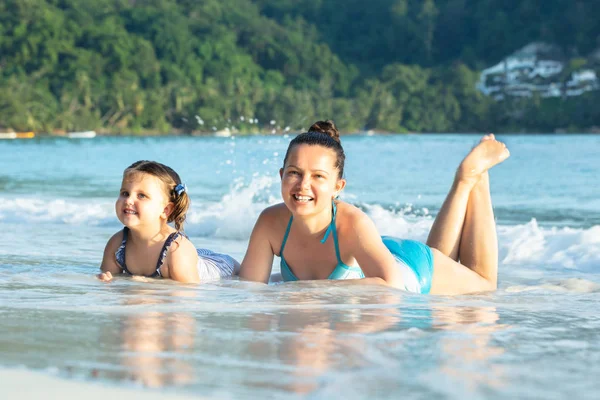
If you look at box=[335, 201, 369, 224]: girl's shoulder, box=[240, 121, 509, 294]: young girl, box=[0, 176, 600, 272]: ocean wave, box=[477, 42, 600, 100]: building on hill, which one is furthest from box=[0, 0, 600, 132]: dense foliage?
box=[335, 201, 369, 224]: girl's shoulder

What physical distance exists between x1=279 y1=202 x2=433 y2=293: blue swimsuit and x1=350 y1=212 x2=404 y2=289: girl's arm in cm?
12

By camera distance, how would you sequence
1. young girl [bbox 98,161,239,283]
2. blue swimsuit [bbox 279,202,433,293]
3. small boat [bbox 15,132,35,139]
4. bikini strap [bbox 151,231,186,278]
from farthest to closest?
1. small boat [bbox 15,132,35,139]
2. bikini strap [bbox 151,231,186,278]
3. young girl [bbox 98,161,239,283]
4. blue swimsuit [bbox 279,202,433,293]

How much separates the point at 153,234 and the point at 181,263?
0.71ft

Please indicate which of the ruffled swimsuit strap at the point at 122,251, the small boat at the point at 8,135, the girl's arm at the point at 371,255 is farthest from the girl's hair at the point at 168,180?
the small boat at the point at 8,135

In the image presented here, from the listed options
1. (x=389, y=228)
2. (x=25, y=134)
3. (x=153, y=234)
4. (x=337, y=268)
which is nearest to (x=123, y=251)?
(x=153, y=234)

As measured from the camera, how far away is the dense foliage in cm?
9506

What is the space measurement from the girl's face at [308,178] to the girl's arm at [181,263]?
83cm

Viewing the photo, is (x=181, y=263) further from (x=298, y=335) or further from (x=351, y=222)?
(x=298, y=335)

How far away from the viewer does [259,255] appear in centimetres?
480

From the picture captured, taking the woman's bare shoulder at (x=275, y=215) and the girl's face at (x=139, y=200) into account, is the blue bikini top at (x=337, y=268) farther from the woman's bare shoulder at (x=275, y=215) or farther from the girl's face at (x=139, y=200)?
the girl's face at (x=139, y=200)

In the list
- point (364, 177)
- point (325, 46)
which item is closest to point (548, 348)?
point (364, 177)

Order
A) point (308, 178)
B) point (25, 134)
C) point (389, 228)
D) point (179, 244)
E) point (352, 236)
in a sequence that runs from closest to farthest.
→ point (308, 178)
point (352, 236)
point (179, 244)
point (389, 228)
point (25, 134)

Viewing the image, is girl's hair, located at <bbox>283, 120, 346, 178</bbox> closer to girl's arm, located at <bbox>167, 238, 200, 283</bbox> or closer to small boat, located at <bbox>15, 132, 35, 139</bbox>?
girl's arm, located at <bbox>167, 238, 200, 283</bbox>

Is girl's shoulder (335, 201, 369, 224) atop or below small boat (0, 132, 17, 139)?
below
